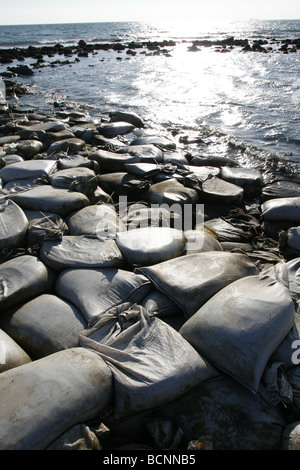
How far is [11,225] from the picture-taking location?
11.0 feet

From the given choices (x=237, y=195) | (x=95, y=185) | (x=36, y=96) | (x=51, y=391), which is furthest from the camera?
(x=36, y=96)

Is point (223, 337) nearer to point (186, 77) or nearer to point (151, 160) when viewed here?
point (151, 160)

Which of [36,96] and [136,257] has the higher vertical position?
[36,96]

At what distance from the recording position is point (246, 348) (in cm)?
213

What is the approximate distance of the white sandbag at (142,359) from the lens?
194 cm

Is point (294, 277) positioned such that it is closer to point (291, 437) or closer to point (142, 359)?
point (291, 437)

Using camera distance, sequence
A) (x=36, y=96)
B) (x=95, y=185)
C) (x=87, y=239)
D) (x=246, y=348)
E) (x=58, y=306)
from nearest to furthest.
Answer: (x=246, y=348) < (x=58, y=306) < (x=87, y=239) < (x=95, y=185) < (x=36, y=96)

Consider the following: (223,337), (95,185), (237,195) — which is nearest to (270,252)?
(237,195)

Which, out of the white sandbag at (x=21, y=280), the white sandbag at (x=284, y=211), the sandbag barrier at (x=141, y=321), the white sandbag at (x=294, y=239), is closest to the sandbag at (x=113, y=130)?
the sandbag barrier at (x=141, y=321)

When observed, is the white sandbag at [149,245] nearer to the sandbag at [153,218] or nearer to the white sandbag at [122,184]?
the sandbag at [153,218]

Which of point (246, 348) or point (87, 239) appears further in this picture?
point (87, 239)

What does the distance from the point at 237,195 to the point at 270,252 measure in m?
1.39

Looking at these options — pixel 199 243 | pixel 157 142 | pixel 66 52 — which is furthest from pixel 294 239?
pixel 66 52

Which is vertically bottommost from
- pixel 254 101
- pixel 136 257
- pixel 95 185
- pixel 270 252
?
pixel 270 252
